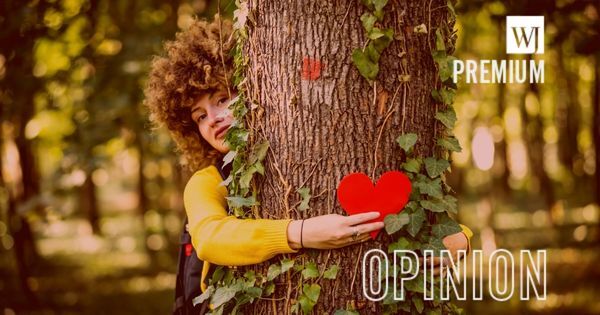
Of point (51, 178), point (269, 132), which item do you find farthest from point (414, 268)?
point (51, 178)

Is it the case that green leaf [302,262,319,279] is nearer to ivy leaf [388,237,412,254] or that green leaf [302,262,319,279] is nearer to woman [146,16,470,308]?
woman [146,16,470,308]

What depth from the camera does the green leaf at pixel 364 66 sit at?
2.65 metres

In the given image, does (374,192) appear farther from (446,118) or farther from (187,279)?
(187,279)

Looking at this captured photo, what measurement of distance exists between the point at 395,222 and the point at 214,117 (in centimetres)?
114

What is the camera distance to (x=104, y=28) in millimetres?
8438

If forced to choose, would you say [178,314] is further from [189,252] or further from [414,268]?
[414,268]

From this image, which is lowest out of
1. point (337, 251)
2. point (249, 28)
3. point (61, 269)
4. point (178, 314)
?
point (61, 269)

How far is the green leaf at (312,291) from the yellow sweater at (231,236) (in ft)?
0.47

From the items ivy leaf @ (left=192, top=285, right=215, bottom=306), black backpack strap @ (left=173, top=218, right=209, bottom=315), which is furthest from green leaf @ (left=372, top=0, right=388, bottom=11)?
black backpack strap @ (left=173, top=218, right=209, bottom=315)

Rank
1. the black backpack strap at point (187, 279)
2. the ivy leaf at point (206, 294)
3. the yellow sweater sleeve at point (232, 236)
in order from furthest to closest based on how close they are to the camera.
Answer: the black backpack strap at point (187, 279), the ivy leaf at point (206, 294), the yellow sweater sleeve at point (232, 236)

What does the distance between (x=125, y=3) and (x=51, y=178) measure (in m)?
2.50

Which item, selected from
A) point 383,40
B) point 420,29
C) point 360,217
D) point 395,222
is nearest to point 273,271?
point 360,217

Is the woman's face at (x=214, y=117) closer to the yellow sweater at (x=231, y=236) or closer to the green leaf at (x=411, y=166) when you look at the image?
the yellow sweater at (x=231, y=236)

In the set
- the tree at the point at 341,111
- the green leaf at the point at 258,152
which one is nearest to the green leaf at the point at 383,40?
the tree at the point at 341,111
